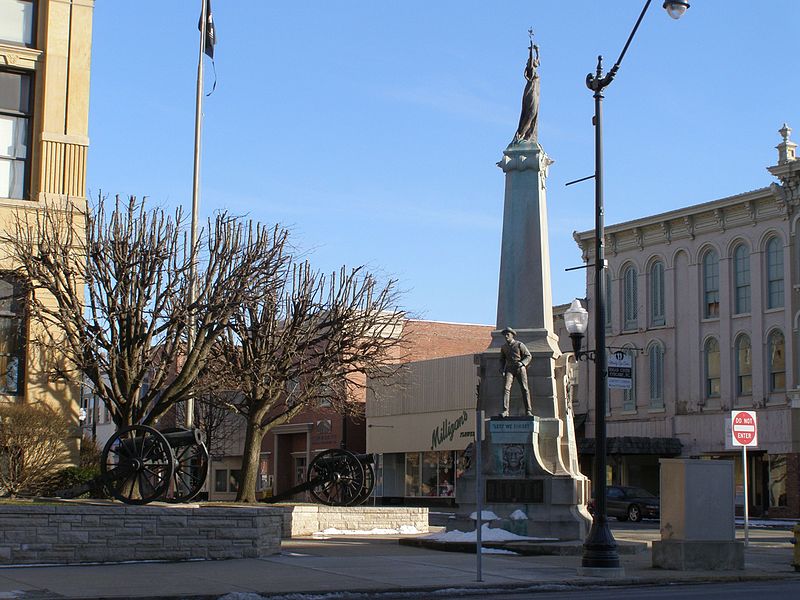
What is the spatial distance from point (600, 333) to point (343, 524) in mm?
11571

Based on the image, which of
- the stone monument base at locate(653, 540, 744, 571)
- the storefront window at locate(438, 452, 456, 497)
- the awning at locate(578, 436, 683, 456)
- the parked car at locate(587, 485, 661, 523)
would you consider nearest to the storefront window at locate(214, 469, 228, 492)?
the storefront window at locate(438, 452, 456, 497)

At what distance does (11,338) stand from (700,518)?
14476 mm

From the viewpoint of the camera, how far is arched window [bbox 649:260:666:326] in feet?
176

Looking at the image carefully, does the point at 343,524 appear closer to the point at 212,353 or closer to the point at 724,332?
the point at 212,353

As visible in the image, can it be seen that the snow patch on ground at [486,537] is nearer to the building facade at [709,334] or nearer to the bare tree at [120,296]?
the bare tree at [120,296]

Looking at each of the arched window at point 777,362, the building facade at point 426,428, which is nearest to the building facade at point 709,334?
the arched window at point 777,362

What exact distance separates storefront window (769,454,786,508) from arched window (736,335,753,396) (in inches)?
123

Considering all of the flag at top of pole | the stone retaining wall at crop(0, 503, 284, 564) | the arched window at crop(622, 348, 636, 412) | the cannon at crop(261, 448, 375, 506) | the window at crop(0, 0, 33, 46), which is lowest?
the stone retaining wall at crop(0, 503, 284, 564)

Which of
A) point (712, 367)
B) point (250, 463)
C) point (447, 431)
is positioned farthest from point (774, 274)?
point (250, 463)

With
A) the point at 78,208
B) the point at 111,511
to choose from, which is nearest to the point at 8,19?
the point at 78,208

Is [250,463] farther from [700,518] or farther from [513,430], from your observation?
[700,518]

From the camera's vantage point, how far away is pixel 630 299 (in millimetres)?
55594

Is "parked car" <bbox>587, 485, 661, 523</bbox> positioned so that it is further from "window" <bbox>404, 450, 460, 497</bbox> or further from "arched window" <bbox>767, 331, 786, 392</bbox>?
"window" <bbox>404, 450, 460, 497</bbox>

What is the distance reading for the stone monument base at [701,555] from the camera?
64.1 ft
